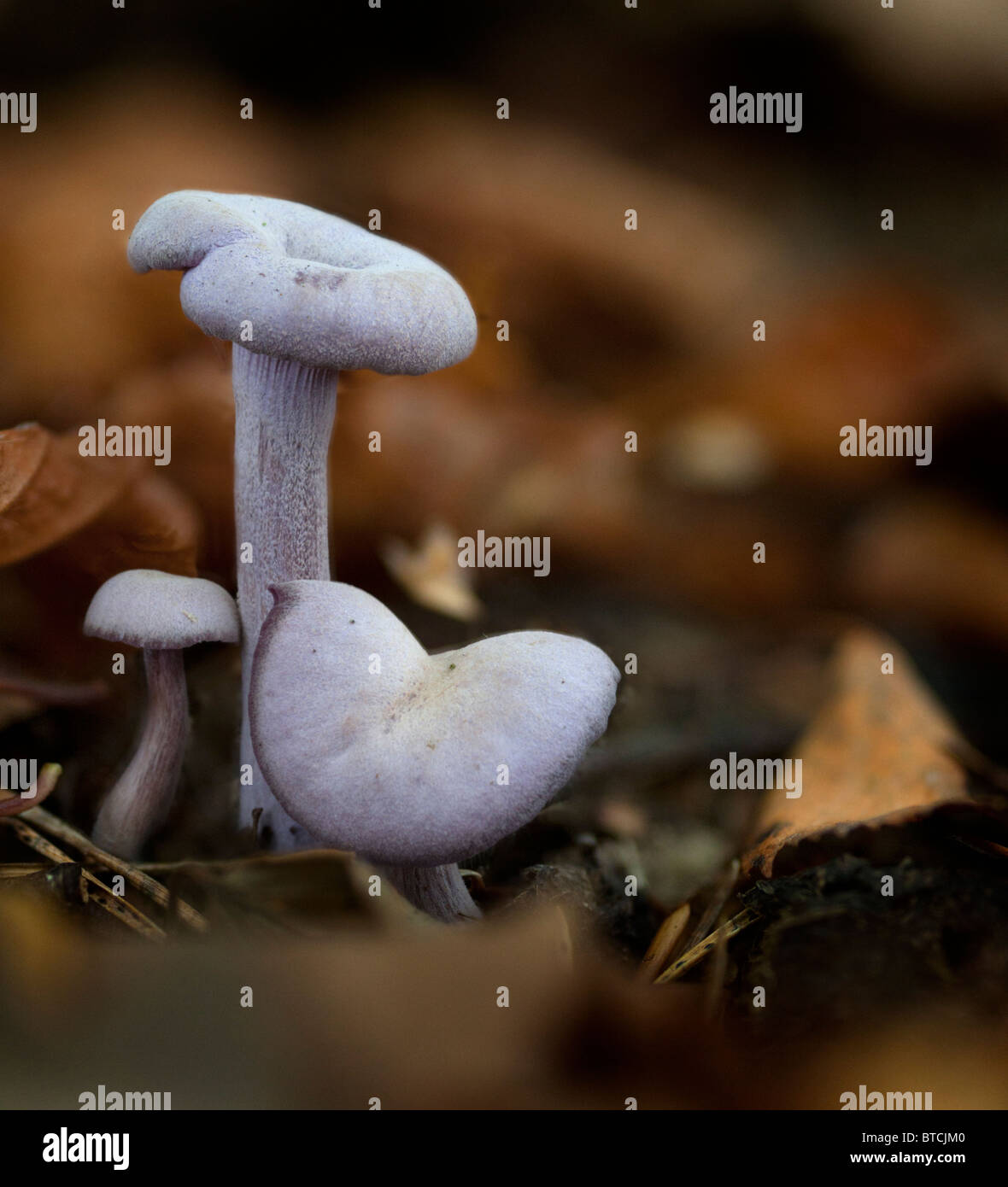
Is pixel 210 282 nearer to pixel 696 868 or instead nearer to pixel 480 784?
pixel 480 784

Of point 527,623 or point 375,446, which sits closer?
point 527,623

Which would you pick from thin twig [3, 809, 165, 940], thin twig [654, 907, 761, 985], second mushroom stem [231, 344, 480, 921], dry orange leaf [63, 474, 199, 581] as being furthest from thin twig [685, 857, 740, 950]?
dry orange leaf [63, 474, 199, 581]

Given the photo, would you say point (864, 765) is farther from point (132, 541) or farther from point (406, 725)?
point (132, 541)

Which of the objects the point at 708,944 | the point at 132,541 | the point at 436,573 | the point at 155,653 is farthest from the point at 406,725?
the point at 436,573

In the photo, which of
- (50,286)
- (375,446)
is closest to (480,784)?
(375,446)

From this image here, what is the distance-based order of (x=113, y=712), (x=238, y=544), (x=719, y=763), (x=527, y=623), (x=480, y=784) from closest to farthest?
(x=480, y=784)
(x=238, y=544)
(x=113, y=712)
(x=719, y=763)
(x=527, y=623)

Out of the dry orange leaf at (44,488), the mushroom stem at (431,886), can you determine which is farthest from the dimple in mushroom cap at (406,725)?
the dry orange leaf at (44,488)

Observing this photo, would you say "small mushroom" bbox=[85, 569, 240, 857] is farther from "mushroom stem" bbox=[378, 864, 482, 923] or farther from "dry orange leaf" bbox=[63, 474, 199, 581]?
"mushroom stem" bbox=[378, 864, 482, 923]
